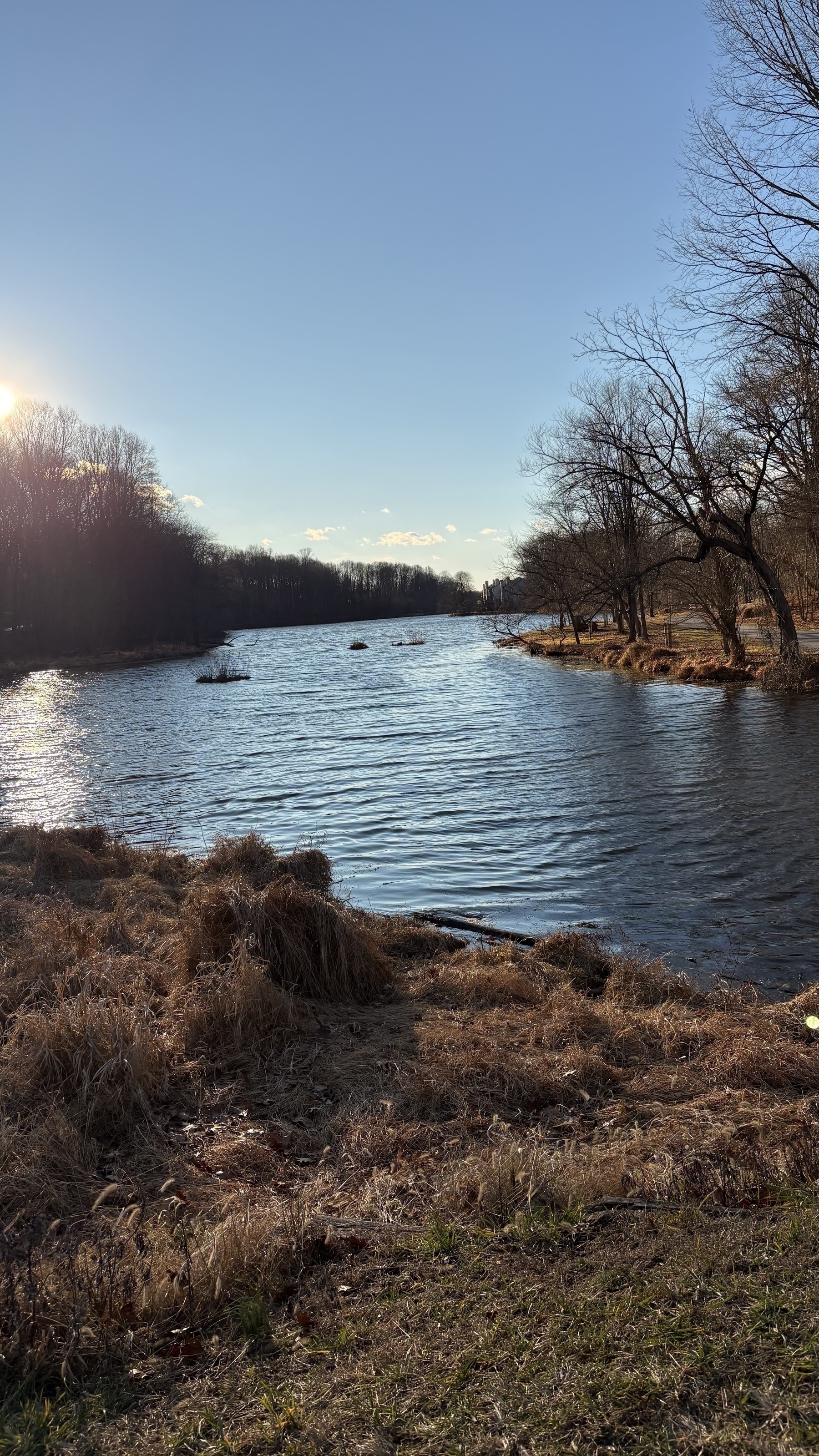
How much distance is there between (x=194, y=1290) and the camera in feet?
9.64

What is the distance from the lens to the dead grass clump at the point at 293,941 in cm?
647

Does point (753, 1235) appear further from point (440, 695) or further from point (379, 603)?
point (379, 603)

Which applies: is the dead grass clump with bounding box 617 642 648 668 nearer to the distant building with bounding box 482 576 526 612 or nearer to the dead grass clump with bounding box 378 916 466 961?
→ the distant building with bounding box 482 576 526 612

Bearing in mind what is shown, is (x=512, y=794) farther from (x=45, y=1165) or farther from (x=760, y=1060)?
(x=45, y=1165)

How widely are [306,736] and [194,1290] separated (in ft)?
70.9

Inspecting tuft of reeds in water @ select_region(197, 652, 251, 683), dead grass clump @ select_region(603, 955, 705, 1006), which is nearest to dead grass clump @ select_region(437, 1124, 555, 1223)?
dead grass clump @ select_region(603, 955, 705, 1006)

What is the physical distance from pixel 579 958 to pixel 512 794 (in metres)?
7.93

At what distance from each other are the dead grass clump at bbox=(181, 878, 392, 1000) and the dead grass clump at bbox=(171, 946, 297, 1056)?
34 centimetres

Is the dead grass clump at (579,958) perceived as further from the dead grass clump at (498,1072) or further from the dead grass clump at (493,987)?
the dead grass clump at (498,1072)

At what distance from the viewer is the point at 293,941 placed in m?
6.53

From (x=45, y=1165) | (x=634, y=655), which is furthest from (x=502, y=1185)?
(x=634, y=655)

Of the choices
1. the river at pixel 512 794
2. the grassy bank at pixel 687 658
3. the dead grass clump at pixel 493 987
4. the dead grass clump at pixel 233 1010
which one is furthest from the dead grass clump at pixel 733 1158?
the grassy bank at pixel 687 658

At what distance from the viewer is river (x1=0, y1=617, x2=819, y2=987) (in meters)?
9.15

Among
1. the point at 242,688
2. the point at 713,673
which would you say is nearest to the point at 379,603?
the point at 242,688
